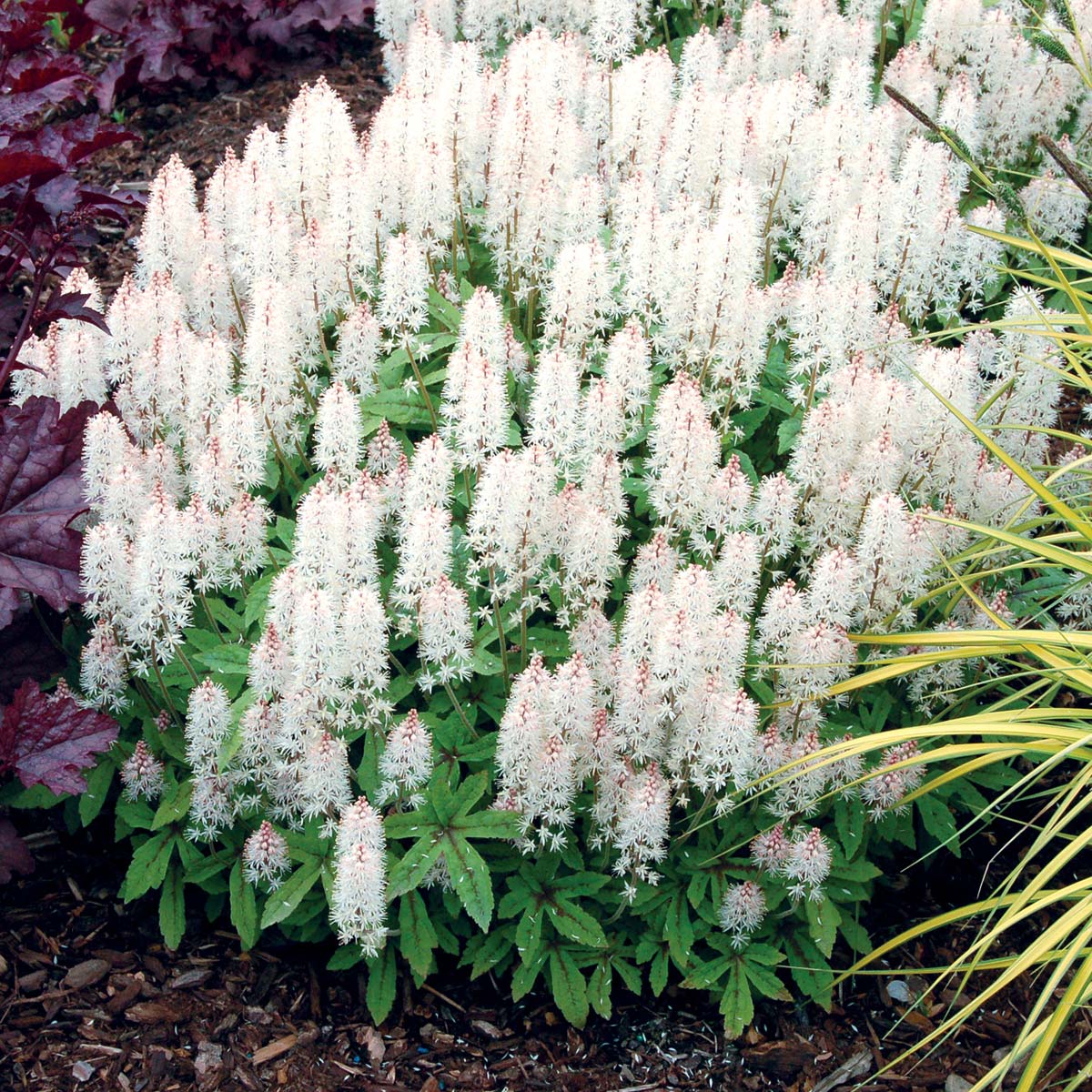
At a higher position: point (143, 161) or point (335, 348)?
point (143, 161)

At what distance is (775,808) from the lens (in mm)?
3668

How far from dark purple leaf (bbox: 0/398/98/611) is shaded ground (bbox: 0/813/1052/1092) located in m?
1.00

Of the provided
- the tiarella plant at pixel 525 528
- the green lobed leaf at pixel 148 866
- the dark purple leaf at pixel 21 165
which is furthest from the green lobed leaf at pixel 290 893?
the dark purple leaf at pixel 21 165

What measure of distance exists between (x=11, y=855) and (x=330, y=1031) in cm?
101

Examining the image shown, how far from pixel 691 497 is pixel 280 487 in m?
1.56

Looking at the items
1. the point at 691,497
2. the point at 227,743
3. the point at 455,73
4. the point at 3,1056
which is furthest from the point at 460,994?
the point at 455,73

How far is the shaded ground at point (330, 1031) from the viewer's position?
11.5ft

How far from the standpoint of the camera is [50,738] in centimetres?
358

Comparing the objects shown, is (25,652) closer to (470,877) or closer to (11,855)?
(11,855)

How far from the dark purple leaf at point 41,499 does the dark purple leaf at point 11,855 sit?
0.65 metres

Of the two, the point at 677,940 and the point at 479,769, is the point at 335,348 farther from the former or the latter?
the point at 677,940

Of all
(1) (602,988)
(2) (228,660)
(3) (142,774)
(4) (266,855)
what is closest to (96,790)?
(3) (142,774)

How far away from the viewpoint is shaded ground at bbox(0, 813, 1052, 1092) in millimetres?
3500

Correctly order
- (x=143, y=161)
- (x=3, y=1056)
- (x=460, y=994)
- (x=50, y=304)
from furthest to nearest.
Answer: (x=143, y=161), (x=50, y=304), (x=460, y=994), (x=3, y=1056)
